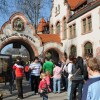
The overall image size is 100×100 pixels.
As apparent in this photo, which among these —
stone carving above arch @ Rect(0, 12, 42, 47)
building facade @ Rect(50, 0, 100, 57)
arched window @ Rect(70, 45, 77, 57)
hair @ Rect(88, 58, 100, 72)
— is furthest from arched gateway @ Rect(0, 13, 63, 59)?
hair @ Rect(88, 58, 100, 72)

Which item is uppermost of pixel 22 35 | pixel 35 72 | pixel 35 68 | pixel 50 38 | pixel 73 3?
pixel 73 3

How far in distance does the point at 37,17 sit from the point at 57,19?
3.55 m

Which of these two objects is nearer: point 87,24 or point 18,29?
point 87,24

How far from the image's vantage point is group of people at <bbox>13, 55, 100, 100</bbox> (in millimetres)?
4293

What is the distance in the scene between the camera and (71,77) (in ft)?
37.2

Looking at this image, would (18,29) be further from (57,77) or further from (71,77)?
(71,77)

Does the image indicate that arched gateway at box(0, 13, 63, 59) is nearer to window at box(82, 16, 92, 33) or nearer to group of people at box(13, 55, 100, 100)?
window at box(82, 16, 92, 33)

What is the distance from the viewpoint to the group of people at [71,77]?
169 inches

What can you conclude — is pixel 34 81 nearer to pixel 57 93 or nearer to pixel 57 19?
pixel 57 93

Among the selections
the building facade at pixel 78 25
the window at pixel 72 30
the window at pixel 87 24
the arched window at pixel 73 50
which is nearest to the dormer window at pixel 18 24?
the building facade at pixel 78 25

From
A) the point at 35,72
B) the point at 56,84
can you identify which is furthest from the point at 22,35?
the point at 35,72

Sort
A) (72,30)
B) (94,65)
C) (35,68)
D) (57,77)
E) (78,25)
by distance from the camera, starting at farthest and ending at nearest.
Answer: (72,30), (78,25), (57,77), (35,68), (94,65)

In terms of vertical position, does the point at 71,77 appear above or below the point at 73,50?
below

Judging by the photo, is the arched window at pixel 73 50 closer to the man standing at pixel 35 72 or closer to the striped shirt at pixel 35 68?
the man standing at pixel 35 72
